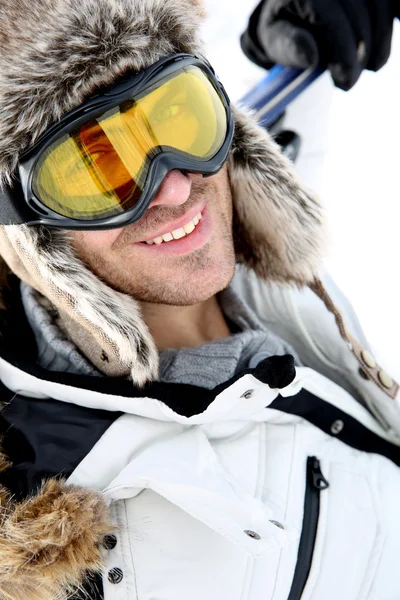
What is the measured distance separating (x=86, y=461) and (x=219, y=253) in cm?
57

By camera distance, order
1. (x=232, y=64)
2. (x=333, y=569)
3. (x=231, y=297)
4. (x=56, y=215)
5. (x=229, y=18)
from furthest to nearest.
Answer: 1. (x=229, y=18)
2. (x=232, y=64)
3. (x=231, y=297)
4. (x=333, y=569)
5. (x=56, y=215)

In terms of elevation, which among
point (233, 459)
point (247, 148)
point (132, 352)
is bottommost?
point (233, 459)

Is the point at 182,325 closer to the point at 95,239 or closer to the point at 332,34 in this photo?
the point at 95,239

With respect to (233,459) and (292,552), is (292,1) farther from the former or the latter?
(292,552)

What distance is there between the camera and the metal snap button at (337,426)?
141cm

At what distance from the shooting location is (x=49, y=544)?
986mm

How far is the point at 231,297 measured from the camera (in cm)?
164

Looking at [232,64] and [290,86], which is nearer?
[290,86]

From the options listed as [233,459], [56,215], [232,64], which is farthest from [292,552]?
[232,64]

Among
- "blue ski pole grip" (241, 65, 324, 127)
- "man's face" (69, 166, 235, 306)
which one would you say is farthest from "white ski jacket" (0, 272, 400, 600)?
"blue ski pole grip" (241, 65, 324, 127)

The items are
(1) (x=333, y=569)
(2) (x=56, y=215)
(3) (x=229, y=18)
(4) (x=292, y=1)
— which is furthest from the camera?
(3) (x=229, y=18)

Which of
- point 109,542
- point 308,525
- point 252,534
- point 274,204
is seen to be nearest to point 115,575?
point 109,542

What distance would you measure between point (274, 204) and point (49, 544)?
0.95 meters

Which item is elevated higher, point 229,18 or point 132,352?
point 229,18
